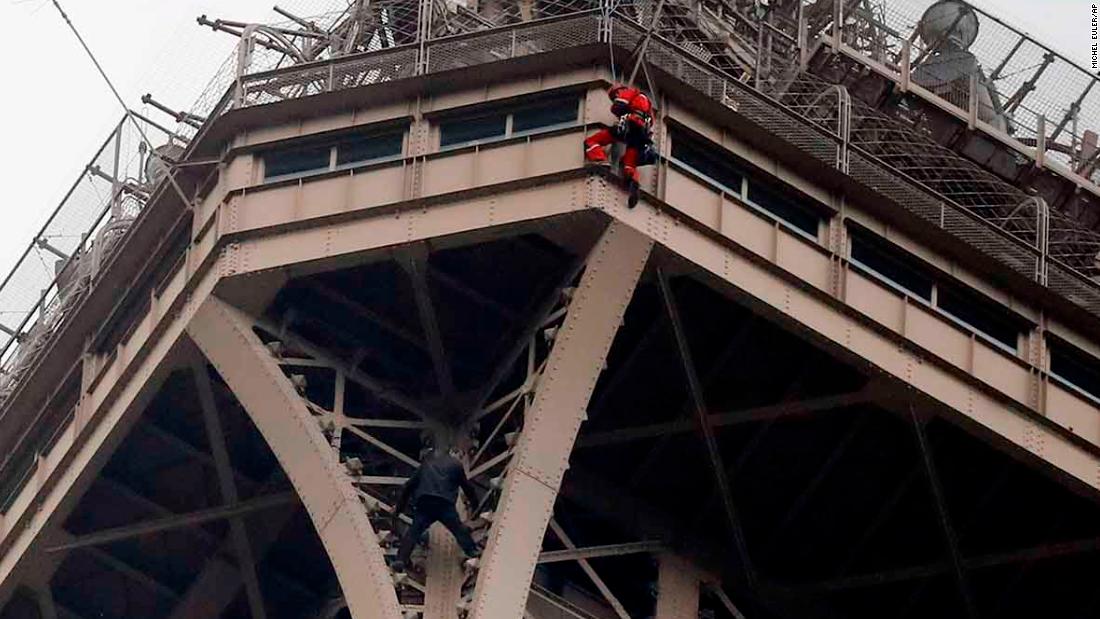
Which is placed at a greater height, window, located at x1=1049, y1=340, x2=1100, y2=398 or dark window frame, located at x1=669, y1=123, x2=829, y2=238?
window, located at x1=1049, y1=340, x2=1100, y2=398

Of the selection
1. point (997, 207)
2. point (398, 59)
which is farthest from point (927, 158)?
point (398, 59)

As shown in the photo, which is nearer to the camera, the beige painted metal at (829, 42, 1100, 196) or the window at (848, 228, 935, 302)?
the window at (848, 228, 935, 302)

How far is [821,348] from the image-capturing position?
52062 mm

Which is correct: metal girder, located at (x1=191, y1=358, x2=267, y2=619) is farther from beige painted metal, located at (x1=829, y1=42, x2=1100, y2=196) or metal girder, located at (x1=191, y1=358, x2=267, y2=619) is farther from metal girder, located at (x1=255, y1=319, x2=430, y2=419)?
beige painted metal, located at (x1=829, y1=42, x2=1100, y2=196)

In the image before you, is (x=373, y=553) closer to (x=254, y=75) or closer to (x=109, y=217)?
(x=254, y=75)

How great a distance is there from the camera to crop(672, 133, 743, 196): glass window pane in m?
52.4

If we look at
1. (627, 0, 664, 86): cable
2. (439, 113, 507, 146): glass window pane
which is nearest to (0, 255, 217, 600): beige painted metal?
(439, 113, 507, 146): glass window pane

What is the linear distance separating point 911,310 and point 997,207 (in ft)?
14.8

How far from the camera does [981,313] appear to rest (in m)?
54.5

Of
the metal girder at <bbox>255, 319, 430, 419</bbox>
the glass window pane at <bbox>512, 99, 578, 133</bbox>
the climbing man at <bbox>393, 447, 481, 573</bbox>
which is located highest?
the glass window pane at <bbox>512, 99, 578, 133</bbox>

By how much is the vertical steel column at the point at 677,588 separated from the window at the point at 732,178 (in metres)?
5.96

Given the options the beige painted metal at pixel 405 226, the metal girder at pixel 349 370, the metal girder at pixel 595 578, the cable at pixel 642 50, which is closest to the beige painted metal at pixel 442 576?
the metal girder at pixel 349 370

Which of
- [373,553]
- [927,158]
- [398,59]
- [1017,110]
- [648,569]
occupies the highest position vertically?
[1017,110]

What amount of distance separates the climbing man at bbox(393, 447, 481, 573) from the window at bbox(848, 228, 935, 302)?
7836 mm
